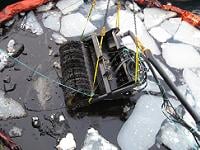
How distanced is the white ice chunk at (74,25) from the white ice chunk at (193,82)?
1450 mm

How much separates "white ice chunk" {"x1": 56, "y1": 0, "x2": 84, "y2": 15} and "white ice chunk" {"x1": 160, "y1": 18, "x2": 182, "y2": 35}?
1281 millimetres

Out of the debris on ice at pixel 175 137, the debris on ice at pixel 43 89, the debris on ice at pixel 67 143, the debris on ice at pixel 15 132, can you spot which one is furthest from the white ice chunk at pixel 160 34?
the debris on ice at pixel 15 132

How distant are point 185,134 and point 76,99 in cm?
130

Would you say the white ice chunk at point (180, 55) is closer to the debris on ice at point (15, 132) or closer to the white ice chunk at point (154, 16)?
the white ice chunk at point (154, 16)

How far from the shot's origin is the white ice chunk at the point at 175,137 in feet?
14.4

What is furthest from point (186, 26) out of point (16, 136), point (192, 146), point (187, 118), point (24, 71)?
point (16, 136)

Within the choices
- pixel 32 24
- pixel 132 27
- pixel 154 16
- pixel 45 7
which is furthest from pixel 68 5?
pixel 154 16

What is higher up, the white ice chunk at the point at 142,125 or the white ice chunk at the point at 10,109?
the white ice chunk at the point at 10,109

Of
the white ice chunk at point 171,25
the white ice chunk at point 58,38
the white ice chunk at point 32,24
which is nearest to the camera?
the white ice chunk at point 58,38

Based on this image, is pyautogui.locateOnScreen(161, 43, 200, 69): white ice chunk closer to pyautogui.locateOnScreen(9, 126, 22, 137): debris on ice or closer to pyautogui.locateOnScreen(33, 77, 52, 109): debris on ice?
pyautogui.locateOnScreen(33, 77, 52, 109): debris on ice

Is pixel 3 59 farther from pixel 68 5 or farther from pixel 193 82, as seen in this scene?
pixel 193 82

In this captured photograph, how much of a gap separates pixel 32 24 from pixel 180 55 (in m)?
2.11

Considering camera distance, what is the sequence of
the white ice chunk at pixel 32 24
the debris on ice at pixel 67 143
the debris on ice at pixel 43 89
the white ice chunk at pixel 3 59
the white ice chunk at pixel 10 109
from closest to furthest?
the debris on ice at pixel 67 143 → the white ice chunk at pixel 10 109 → the debris on ice at pixel 43 89 → the white ice chunk at pixel 3 59 → the white ice chunk at pixel 32 24

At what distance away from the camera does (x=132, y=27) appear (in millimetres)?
5648
